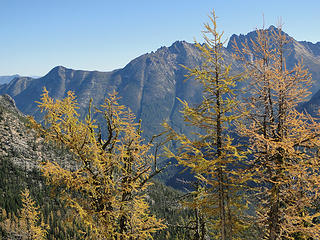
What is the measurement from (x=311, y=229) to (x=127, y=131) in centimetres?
826

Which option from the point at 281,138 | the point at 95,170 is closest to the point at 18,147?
the point at 95,170

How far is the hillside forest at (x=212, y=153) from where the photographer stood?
25.3 ft

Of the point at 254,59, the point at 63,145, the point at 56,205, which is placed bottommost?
the point at 56,205

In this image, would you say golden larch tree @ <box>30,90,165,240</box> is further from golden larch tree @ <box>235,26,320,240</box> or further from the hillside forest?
golden larch tree @ <box>235,26,320,240</box>

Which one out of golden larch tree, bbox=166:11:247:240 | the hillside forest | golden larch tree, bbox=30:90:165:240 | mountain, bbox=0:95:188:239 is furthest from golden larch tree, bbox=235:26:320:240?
mountain, bbox=0:95:188:239

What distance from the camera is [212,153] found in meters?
10.4

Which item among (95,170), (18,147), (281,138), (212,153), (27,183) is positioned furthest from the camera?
(18,147)

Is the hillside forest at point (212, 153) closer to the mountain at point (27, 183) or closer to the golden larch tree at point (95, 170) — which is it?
the golden larch tree at point (95, 170)

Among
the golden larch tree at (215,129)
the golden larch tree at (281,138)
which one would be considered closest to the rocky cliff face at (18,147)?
the golden larch tree at (215,129)

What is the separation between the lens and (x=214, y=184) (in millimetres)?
10320

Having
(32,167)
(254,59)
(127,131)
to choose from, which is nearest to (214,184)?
(127,131)

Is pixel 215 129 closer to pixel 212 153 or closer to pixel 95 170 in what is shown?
pixel 212 153

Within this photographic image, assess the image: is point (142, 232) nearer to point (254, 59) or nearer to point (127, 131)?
point (127, 131)

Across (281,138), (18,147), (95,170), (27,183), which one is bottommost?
(27,183)
